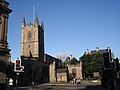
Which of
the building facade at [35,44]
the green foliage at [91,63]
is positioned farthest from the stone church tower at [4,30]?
the green foliage at [91,63]

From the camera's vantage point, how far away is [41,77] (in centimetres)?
8306

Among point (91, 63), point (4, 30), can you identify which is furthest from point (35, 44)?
point (4, 30)

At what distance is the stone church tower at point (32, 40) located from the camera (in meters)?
101

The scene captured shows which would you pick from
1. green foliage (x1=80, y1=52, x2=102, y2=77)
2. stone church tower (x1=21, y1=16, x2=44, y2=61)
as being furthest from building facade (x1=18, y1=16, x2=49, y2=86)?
green foliage (x1=80, y1=52, x2=102, y2=77)

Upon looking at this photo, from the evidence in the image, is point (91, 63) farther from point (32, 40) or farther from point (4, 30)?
point (4, 30)

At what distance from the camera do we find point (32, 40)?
103 metres

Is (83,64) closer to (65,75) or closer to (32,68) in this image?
(65,75)

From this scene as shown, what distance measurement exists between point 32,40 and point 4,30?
77396 millimetres

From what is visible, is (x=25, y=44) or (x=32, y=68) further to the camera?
(x=25, y=44)

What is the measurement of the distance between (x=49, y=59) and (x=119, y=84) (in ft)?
262

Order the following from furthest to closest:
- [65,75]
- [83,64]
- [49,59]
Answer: [49,59] < [83,64] < [65,75]

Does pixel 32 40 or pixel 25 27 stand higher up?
pixel 25 27

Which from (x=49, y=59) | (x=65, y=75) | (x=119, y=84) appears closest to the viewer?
(x=119, y=84)

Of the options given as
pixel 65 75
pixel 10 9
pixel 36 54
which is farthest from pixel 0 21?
pixel 36 54
